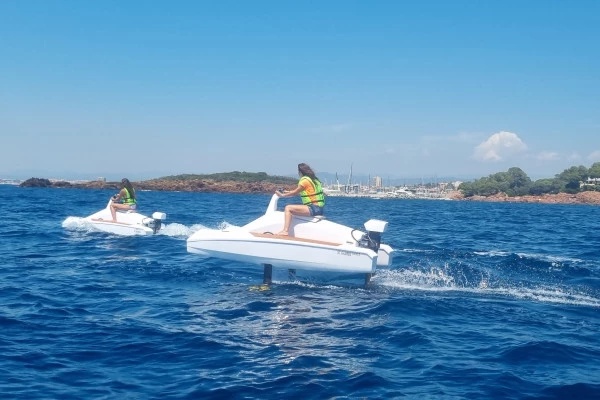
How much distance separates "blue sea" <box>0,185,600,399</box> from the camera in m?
6.30

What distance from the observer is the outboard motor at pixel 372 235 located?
38.9ft

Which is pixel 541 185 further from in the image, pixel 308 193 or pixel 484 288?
pixel 308 193

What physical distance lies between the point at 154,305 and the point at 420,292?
5.03 meters

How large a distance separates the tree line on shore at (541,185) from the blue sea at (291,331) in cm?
10534

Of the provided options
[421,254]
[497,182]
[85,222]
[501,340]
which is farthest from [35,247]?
[497,182]

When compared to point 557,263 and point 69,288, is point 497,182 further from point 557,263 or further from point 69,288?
point 69,288

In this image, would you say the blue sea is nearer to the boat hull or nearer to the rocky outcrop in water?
the boat hull

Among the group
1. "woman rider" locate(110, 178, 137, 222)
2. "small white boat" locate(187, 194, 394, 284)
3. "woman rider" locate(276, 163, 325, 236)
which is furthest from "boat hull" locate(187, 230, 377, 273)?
"woman rider" locate(110, 178, 137, 222)

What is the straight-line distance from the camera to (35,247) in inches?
669

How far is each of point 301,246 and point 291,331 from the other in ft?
10.7

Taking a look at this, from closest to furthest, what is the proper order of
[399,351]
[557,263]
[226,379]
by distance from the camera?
[226,379] < [399,351] < [557,263]

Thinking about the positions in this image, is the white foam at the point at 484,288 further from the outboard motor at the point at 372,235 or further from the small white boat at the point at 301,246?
the outboard motor at the point at 372,235

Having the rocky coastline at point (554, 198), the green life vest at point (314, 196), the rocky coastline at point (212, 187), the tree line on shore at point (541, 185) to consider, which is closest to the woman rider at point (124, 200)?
the green life vest at point (314, 196)

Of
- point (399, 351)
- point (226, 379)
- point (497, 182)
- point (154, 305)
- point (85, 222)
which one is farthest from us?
point (497, 182)
